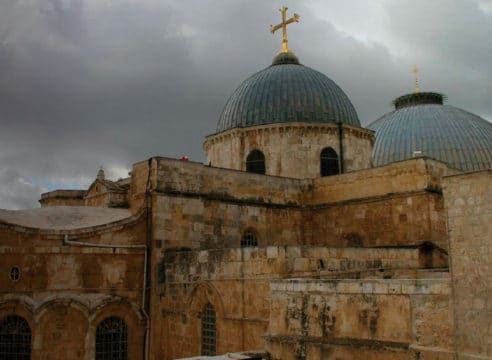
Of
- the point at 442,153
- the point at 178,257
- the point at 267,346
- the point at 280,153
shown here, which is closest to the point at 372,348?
the point at 267,346

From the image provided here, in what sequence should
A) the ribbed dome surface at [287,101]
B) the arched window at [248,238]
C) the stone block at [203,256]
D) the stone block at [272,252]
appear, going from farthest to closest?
the ribbed dome surface at [287,101] < the arched window at [248,238] < the stone block at [203,256] < the stone block at [272,252]

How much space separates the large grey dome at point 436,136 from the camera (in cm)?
2841

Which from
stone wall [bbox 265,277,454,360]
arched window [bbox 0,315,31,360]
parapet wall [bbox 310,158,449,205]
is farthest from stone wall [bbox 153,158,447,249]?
stone wall [bbox 265,277,454,360]

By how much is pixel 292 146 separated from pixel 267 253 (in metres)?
10.6

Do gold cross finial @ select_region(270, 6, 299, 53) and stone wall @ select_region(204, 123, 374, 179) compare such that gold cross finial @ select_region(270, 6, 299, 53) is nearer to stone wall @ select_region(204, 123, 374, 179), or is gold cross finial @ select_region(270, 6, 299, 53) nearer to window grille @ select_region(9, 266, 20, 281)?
stone wall @ select_region(204, 123, 374, 179)

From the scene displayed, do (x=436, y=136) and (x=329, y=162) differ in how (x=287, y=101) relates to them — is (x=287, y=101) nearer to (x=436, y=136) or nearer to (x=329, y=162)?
(x=329, y=162)

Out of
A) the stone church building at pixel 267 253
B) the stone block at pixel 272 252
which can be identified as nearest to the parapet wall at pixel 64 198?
the stone church building at pixel 267 253

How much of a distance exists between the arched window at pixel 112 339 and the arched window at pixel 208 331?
261 cm

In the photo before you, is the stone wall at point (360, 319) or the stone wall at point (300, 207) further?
the stone wall at point (300, 207)

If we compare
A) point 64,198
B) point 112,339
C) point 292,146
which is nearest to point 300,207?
point 292,146

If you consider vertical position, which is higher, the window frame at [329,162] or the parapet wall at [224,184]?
the window frame at [329,162]

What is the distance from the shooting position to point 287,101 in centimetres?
2598

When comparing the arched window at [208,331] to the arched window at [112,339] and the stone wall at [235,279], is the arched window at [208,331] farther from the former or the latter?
the arched window at [112,339]

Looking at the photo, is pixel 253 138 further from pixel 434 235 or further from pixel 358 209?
pixel 434 235
